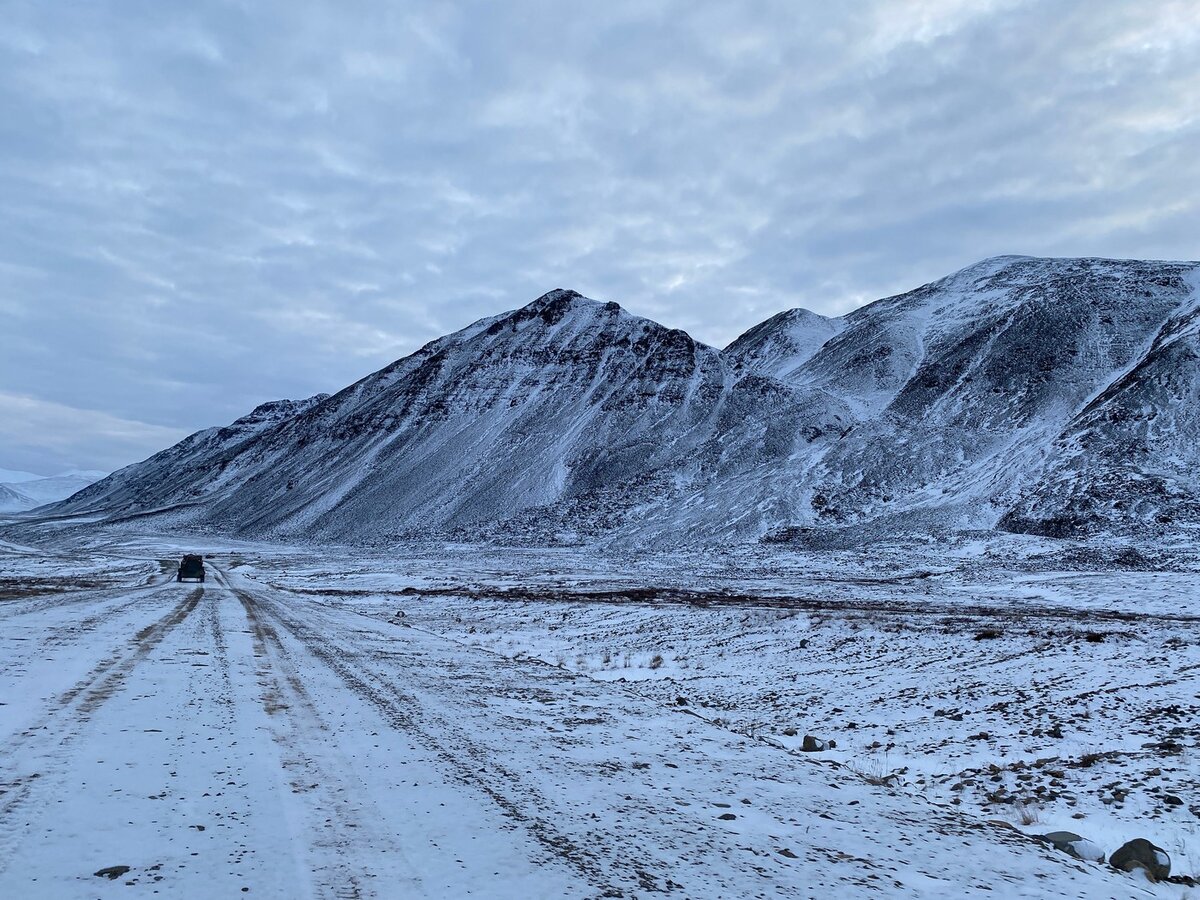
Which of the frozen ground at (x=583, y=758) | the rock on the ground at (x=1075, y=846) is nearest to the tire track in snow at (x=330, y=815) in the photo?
the frozen ground at (x=583, y=758)

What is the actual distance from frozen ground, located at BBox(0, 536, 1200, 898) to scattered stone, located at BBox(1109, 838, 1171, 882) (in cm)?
21

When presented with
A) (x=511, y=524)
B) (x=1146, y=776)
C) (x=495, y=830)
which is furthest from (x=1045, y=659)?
(x=511, y=524)

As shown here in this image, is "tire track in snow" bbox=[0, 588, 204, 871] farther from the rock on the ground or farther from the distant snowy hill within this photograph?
the distant snowy hill

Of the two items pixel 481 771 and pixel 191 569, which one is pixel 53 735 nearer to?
pixel 481 771

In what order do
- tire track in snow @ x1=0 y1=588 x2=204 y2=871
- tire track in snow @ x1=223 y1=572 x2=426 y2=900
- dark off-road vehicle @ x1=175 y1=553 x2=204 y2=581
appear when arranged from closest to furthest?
1. tire track in snow @ x1=223 y1=572 x2=426 y2=900
2. tire track in snow @ x1=0 y1=588 x2=204 y2=871
3. dark off-road vehicle @ x1=175 y1=553 x2=204 y2=581

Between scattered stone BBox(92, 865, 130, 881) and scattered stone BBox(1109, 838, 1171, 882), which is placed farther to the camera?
scattered stone BBox(1109, 838, 1171, 882)

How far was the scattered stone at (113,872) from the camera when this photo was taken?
3.79m

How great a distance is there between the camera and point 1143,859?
205 inches

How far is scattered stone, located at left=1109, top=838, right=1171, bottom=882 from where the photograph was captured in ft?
16.6

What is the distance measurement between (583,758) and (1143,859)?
457 cm

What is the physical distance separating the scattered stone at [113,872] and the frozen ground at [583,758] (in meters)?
0.05

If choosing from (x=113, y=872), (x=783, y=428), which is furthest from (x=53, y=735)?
(x=783, y=428)

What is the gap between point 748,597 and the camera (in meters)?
30.3

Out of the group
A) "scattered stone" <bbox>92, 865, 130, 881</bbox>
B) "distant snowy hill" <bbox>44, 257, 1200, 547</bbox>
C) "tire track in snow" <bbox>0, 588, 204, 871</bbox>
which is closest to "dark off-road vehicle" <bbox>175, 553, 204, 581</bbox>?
"tire track in snow" <bbox>0, 588, 204, 871</bbox>
